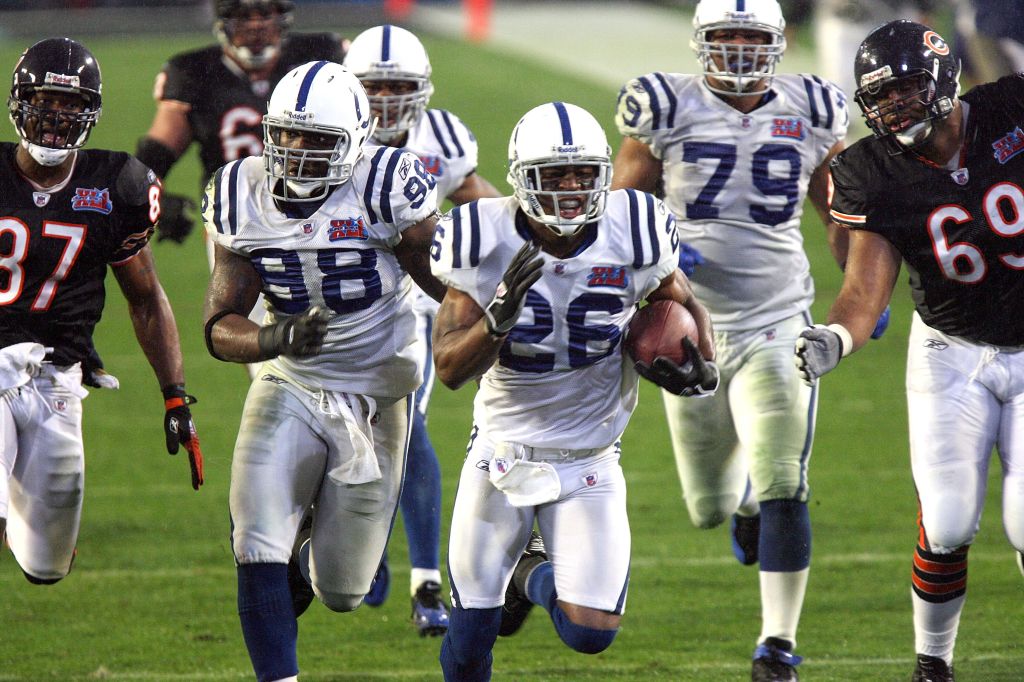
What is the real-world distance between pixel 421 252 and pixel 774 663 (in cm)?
155

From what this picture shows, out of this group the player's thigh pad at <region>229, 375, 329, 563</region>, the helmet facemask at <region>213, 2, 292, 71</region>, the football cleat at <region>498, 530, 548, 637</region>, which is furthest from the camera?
the helmet facemask at <region>213, 2, 292, 71</region>

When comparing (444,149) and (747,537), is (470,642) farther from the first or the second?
(444,149)

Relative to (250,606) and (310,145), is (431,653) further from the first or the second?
(310,145)

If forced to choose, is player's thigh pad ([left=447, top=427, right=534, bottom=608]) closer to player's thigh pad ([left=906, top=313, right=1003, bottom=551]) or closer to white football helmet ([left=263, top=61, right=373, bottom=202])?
white football helmet ([left=263, top=61, right=373, bottom=202])

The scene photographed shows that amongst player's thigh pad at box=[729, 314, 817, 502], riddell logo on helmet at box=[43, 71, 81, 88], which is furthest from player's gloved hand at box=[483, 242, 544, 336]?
riddell logo on helmet at box=[43, 71, 81, 88]

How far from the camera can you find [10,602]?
5344 millimetres

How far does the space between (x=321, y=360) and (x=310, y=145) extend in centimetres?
57

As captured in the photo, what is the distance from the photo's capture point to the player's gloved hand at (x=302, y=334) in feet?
11.9

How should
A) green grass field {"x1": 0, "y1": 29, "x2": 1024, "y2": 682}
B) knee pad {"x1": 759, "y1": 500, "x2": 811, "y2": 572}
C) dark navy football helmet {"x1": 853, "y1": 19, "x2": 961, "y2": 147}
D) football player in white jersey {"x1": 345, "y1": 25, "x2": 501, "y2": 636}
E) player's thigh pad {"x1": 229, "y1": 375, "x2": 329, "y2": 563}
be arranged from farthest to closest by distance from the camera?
football player in white jersey {"x1": 345, "y1": 25, "x2": 501, "y2": 636} < green grass field {"x1": 0, "y1": 29, "x2": 1024, "y2": 682} < knee pad {"x1": 759, "y1": 500, "x2": 811, "y2": 572} < dark navy football helmet {"x1": 853, "y1": 19, "x2": 961, "y2": 147} < player's thigh pad {"x1": 229, "y1": 375, "x2": 329, "y2": 563}

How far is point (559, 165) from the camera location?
3664 millimetres

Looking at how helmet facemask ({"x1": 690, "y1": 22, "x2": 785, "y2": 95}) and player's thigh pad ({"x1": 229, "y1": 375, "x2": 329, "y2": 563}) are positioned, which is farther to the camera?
helmet facemask ({"x1": 690, "y1": 22, "x2": 785, "y2": 95})

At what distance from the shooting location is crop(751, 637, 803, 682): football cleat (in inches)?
171

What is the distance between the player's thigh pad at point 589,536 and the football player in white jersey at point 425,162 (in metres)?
1.21

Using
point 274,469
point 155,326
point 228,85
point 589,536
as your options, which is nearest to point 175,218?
point 228,85
